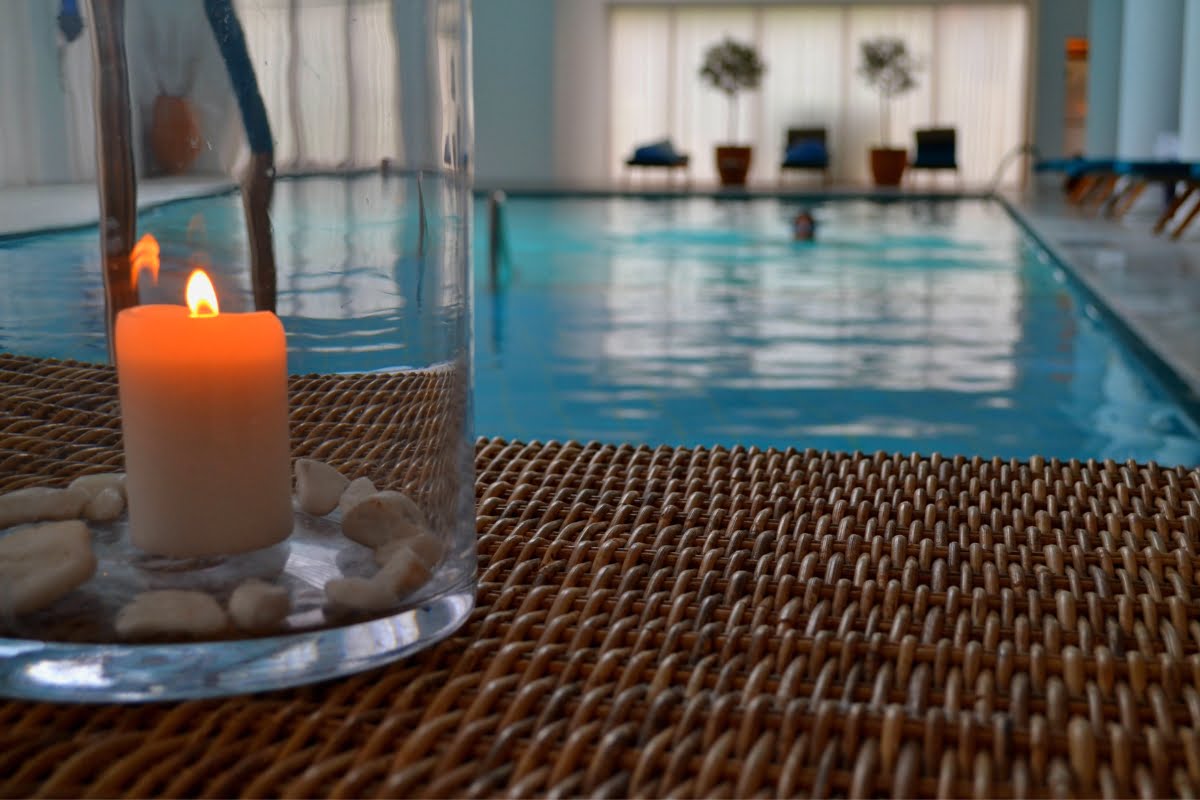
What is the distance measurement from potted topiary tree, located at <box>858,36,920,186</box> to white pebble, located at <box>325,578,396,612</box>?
47.7 ft

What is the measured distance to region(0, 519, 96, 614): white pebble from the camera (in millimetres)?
358

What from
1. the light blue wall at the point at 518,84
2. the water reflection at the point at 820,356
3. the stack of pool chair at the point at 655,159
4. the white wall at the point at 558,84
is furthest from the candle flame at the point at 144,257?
the light blue wall at the point at 518,84

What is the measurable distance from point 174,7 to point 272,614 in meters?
0.17

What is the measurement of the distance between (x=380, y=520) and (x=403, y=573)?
0.03 m

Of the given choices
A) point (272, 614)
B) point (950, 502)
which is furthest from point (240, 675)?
point (950, 502)

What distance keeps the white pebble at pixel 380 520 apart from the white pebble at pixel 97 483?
0.22 feet

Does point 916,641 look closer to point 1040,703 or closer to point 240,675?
point 1040,703

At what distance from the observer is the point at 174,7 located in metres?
0.36

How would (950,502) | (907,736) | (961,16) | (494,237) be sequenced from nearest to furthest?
1. (907,736)
2. (950,502)
3. (494,237)
4. (961,16)

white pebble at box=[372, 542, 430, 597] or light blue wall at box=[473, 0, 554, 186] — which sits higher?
light blue wall at box=[473, 0, 554, 186]

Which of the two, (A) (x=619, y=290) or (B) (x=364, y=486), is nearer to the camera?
(B) (x=364, y=486)

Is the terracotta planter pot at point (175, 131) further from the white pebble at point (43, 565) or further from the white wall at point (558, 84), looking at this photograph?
the white wall at point (558, 84)

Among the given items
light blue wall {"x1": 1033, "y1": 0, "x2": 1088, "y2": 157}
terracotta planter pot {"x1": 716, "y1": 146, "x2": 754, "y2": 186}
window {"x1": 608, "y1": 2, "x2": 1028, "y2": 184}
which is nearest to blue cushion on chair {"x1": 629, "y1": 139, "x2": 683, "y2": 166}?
terracotta planter pot {"x1": 716, "y1": 146, "x2": 754, "y2": 186}

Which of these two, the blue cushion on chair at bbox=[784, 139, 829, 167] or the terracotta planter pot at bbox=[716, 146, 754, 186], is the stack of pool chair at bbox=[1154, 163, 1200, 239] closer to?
the blue cushion on chair at bbox=[784, 139, 829, 167]
